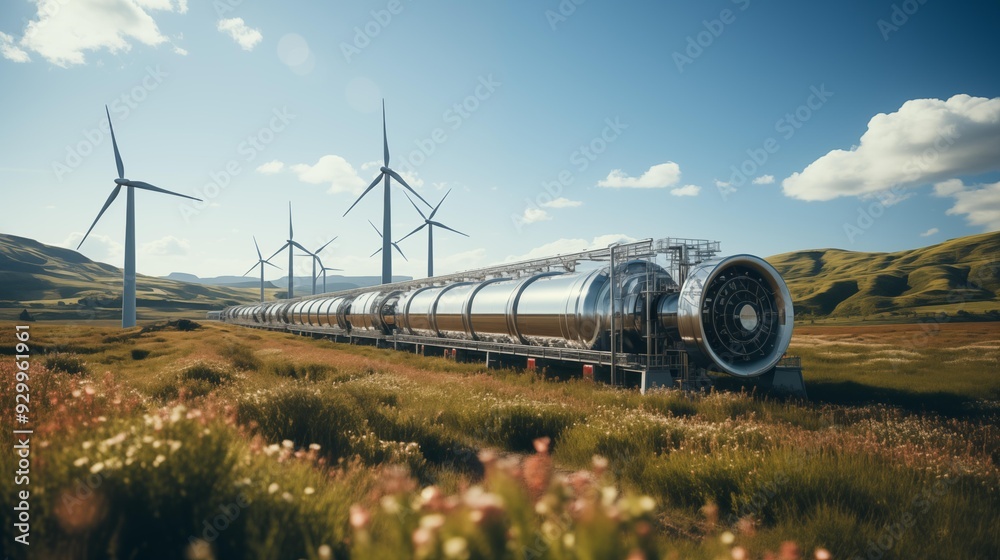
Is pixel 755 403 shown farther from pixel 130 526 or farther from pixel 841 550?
pixel 130 526

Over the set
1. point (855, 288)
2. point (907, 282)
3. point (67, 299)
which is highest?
point (907, 282)

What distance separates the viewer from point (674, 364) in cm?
1758

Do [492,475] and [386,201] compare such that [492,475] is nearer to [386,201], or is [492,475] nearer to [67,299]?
[386,201]

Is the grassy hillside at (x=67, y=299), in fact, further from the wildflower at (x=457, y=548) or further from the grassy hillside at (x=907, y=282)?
the grassy hillside at (x=907, y=282)

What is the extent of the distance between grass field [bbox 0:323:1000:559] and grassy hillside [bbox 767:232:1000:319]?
9533 cm

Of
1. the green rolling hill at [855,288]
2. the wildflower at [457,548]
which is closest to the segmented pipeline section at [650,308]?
the wildflower at [457,548]

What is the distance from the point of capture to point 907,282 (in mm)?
135500

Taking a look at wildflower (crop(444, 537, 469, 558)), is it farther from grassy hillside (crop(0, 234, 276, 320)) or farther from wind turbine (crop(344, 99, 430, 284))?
grassy hillside (crop(0, 234, 276, 320))

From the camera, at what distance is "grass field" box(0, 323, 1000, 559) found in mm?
2699

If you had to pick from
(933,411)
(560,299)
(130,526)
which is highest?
(560,299)

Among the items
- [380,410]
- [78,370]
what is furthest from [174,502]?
[78,370]

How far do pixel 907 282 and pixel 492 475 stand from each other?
167635 millimetres

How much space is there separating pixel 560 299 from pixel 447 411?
8.36 meters

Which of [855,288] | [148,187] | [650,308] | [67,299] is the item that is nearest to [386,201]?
[148,187]
